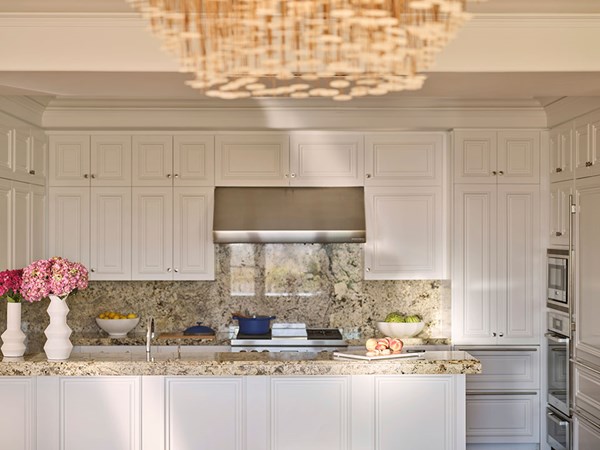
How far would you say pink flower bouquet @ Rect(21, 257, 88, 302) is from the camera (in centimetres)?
426

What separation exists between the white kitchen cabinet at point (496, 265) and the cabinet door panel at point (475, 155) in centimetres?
9

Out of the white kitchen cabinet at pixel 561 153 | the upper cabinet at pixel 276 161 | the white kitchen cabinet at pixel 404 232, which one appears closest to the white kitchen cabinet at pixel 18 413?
the upper cabinet at pixel 276 161

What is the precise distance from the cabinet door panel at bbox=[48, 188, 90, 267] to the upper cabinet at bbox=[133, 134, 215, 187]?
1.70 feet

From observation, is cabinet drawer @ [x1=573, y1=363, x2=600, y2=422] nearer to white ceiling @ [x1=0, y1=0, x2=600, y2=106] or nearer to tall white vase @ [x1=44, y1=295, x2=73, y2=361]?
white ceiling @ [x1=0, y1=0, x2=600, y2=106]

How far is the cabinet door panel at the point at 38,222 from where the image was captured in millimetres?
5918

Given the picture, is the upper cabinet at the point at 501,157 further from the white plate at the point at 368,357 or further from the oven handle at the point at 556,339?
the white plate at the point at 368,357

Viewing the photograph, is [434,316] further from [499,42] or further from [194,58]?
[194,58]

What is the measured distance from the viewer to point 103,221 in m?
6.28

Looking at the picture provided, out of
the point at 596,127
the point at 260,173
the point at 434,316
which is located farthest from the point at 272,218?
the point at 596,127

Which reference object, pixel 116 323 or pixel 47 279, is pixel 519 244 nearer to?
pixel 116 323

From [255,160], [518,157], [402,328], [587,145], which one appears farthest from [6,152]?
[587,145]

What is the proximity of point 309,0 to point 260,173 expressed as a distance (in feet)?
14.3

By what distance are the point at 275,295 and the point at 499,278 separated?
1.77 meters

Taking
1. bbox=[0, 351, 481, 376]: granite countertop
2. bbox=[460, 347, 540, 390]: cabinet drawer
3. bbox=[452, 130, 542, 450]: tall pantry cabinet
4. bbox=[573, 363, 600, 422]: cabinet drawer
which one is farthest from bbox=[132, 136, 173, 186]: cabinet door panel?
bbox=[573, 363, 600, 422]: cabinet drawer
